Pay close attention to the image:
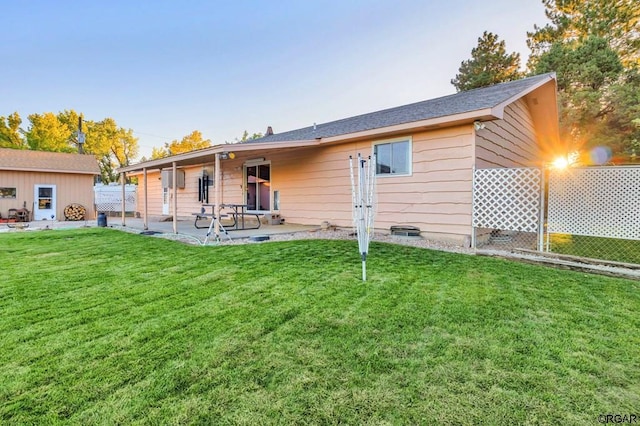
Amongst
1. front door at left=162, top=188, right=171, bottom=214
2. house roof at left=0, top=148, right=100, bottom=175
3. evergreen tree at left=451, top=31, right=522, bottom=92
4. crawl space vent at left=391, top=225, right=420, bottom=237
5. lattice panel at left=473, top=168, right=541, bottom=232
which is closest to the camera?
lattice panel at left=473, top=168, right=541, bottom=232

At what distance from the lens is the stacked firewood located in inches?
553

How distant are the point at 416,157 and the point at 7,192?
54.0 feet

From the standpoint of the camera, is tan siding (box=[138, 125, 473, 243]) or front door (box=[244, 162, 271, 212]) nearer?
tan siding (box=[138, 125, 473, 243])

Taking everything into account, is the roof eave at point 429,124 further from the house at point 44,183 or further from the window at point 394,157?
the house at point 44,183

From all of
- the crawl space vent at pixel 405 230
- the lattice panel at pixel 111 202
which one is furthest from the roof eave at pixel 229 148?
the lattice panel at pixel 111 202

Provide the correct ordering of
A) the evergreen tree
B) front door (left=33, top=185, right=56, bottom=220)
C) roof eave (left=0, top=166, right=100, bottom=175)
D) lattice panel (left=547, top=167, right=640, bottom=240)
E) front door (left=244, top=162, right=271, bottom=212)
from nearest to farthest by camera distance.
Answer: lattice panel (left=547, top=167, right=640, bottom=240) < front door (left=244, top=162, right=271, bottom=212) < roof eave (left=0, top=166, right=100, bottom=175) < front door (left=33, top=185, right=56, bottom=220) < the evergreen tree

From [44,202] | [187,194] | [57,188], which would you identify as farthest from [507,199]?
[44,202]

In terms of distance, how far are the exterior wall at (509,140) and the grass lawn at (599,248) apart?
6.97 feet

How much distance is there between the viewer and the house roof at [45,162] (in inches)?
520

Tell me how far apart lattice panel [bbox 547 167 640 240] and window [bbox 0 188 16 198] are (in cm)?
1861

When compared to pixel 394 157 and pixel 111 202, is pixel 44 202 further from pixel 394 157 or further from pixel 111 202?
pixel 394 157

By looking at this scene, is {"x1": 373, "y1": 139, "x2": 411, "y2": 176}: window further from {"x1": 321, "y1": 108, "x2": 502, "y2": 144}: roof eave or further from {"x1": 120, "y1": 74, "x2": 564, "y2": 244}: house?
{"x1": 321, "y1": 108, "x2": 502, "y2": 144}: roof eave

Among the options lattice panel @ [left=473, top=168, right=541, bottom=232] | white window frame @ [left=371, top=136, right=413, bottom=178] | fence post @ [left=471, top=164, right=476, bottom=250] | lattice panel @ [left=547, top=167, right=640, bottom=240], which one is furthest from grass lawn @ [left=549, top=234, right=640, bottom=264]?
white window frame @ [left=371, top=136, right=413, bottom=178]

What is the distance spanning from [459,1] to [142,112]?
65.5 feet
